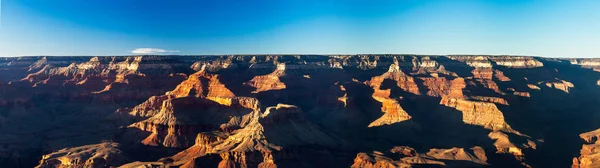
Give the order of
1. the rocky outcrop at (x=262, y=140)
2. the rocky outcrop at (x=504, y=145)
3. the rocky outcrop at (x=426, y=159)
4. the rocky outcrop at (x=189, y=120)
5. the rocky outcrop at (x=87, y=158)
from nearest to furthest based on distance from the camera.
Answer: the rocky outcrop at (x=426, y=159) < the rocky outcrop at (x=262, y=140) < the rocky outcrop at (x=87, y=158) < the rocky outcrop at (x=504, y=145) < the rocky outcrop at (x=189, y=120)

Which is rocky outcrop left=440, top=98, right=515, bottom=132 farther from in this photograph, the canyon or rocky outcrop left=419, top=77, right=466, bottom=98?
rocky outcrop left=419, top=77, right=466, bottom=98

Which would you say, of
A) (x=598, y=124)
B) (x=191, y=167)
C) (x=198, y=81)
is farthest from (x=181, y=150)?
(x=598, y=124)

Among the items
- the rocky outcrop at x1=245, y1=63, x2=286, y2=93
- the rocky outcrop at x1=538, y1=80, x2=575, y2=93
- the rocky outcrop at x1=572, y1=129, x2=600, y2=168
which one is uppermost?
the rocky outcrop at x1=245, y1=63, x2=286, y2=93

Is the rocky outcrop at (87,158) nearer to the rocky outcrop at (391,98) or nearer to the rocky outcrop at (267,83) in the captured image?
the rocky outcrop at (391,98)

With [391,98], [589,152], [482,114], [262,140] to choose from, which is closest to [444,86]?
[391,98]

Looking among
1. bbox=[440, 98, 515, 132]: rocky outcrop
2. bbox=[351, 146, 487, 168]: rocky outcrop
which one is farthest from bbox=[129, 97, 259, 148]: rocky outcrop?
bbox=[440, 98, 515, 132]: rocky outcrop

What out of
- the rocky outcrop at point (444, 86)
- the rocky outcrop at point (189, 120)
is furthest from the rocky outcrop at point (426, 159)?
the rocky outcrop at point (444, 86)

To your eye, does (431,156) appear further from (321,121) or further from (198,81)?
→ (198,81)
